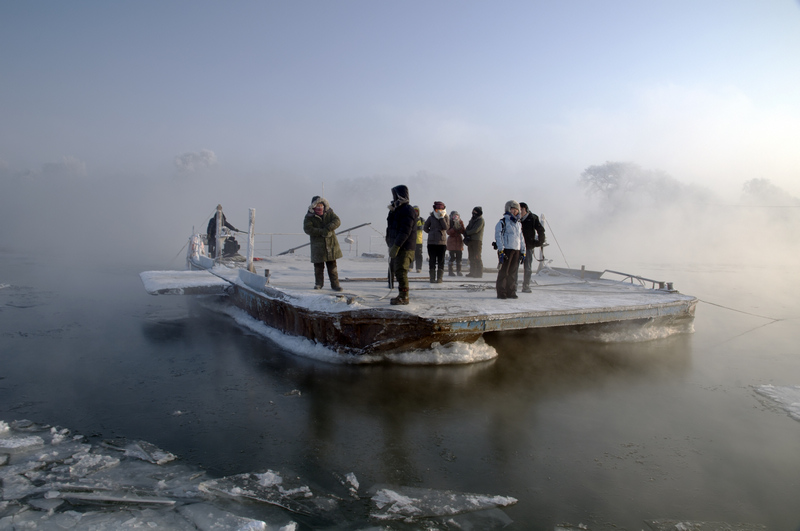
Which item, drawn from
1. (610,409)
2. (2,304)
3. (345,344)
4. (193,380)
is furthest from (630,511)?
(2,304)

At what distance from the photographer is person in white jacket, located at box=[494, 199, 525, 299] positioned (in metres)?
7.77

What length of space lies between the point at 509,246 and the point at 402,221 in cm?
208

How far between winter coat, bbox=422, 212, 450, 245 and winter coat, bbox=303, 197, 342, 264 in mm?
2370

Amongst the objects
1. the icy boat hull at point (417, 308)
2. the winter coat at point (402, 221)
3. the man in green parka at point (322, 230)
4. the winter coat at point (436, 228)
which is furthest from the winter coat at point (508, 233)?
the man in green parka at point (322, 230)

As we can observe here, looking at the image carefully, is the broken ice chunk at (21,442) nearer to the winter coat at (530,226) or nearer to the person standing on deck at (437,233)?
the person standing on deck at (437,233)

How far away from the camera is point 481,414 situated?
517cm

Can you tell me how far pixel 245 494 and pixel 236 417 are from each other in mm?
1526

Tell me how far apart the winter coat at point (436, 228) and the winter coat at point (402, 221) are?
2.54 m

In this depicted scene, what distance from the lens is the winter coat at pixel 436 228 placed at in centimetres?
955

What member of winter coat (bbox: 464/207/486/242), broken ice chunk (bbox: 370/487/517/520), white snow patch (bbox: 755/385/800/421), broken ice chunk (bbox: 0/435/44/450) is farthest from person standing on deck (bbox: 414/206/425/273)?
broken ice chunk (bbox: 0/435/44/450)

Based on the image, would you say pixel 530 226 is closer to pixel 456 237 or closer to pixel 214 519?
pixel 456 237

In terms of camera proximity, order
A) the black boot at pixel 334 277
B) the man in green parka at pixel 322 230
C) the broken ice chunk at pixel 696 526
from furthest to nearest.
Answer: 1. the black boot at pixel 334 277
2. the man in green parka at pixel 322 230
3. the broken ice chunk at pixel 696 526

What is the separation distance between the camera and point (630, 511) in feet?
11.1

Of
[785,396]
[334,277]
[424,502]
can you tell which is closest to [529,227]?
[334,277]
